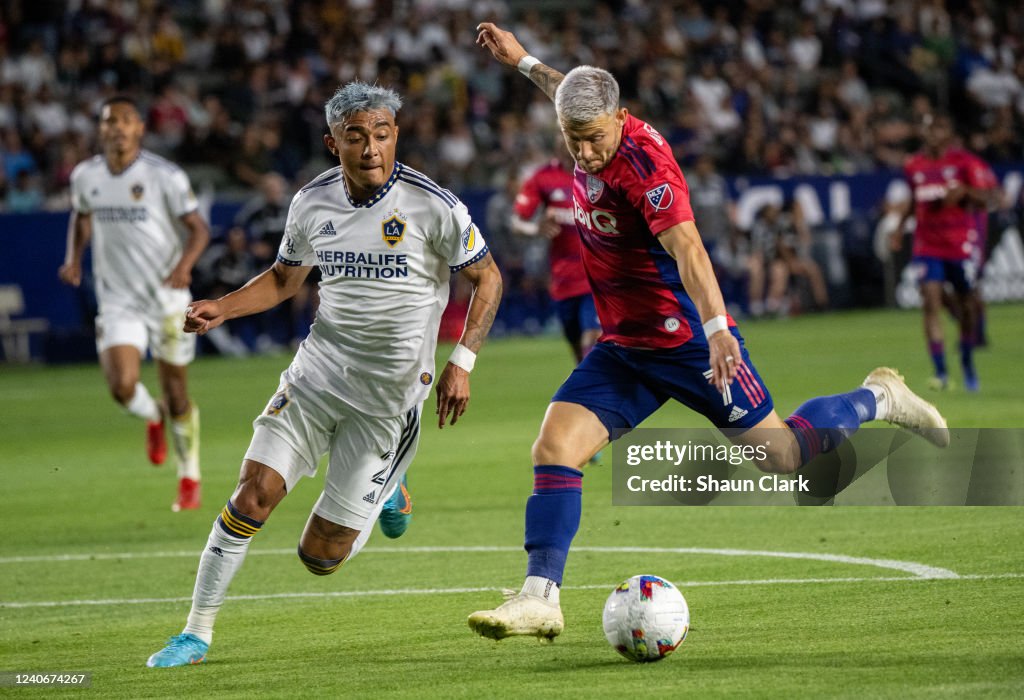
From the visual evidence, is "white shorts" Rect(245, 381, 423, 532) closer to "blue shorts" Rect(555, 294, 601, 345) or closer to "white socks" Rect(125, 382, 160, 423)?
"white socks" Rect(125, 382, 160, 423)

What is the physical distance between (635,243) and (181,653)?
2.51m

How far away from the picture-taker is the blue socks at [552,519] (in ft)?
20.6

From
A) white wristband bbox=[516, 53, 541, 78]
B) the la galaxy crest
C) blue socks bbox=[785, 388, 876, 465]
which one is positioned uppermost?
white wristband bbox=[516, 53, 541, 78]

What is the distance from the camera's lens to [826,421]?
24.8 ft

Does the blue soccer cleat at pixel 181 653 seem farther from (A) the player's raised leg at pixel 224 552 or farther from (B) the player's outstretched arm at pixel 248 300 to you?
(B) the player's outstretched arm at pixel 248 300

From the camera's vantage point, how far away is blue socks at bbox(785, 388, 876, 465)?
745cm

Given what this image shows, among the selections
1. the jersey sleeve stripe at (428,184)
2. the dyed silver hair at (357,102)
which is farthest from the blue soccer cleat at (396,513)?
the dyed silver hair at (357,102)

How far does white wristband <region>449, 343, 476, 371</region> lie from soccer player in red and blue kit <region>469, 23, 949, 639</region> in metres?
0.41

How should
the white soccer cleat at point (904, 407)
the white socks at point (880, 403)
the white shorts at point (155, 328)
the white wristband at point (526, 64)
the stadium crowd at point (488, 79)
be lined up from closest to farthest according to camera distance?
the white wristband at point (526, 64), the white socks at point (880, 403), the white soccer cleat at point (904, 407), the white shorts at point (155, 328), the stadium crowd at point (488, 79)

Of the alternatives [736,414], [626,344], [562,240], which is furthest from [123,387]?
[736,414]

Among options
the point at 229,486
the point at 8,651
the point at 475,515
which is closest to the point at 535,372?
the point at 229,486

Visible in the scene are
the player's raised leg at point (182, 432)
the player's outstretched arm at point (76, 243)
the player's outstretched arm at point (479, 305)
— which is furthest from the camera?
the player's outstretched arm at point (76, 243)

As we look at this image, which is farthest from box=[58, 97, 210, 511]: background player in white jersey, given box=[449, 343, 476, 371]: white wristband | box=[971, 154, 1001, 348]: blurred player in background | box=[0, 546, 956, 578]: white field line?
box=[971, 154, 1001, 348]: blurred player in background

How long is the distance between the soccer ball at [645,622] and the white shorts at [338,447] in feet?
4.64
